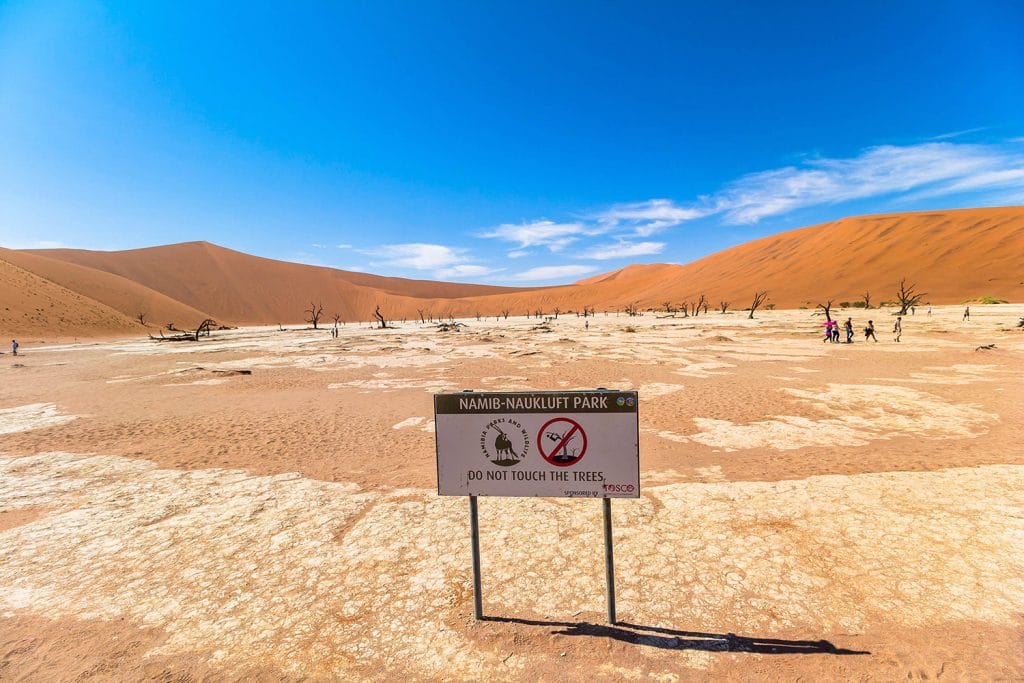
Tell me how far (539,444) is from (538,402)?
0.35 meters

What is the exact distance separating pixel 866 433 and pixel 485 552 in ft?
27.9

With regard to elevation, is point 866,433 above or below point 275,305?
below

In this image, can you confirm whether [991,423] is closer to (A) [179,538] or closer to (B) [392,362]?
(A) [179,538]

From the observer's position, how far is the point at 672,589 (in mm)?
4098

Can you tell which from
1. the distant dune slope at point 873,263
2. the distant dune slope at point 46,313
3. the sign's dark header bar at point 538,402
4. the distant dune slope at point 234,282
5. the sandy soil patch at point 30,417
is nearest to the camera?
the sign's dark header bar at point 538,402

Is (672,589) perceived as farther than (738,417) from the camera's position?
No

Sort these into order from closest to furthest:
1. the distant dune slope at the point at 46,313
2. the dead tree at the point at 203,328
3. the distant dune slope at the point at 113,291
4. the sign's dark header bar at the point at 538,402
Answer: the sign's dark header bar at the point at 538,402 → the dead tree at the point at 203,328 → the distant dune slope at the point at 46,313 → the distant dune slope at the point at 113,291

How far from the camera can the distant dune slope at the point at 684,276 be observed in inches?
2378

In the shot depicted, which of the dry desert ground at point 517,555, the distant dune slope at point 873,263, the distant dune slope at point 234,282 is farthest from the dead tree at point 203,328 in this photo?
the distant dune slope at point 873,263

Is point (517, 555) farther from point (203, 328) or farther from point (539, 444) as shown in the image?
point (203, 328)

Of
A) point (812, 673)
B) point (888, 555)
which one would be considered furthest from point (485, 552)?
point (888, 555)

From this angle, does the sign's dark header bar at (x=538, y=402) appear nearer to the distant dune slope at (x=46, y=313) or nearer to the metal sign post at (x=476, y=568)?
the metal sign post at (x=476, y=568)

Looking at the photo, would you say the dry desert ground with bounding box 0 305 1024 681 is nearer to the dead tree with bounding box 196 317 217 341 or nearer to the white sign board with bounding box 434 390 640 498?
the white sign board with bounding box 434 390 640 498

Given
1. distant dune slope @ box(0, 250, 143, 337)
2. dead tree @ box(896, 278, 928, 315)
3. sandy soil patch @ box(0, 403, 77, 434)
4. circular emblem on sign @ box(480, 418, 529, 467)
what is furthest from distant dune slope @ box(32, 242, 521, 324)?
dead tree @ box(896, 278, 928, 315)
